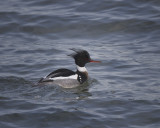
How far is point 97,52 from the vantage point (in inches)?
445

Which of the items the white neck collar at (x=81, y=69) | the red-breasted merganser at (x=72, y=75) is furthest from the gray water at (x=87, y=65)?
the white neck collar at (x=81, y=69)

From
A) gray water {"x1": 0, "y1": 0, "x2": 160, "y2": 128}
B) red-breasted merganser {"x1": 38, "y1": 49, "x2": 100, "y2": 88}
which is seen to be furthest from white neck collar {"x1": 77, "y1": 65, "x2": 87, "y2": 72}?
gray water {"x1": 0, "y1": 0, "x2": 160, "y2": 128}

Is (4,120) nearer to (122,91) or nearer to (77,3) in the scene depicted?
(122,91)

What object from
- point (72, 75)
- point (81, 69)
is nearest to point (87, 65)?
A: point (81, 69)

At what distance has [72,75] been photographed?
9695mm

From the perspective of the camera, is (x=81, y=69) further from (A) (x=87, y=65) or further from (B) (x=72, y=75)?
(A) (x=87, y=65)

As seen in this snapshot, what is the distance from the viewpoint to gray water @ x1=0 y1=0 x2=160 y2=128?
7.46 meters

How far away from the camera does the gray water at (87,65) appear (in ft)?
24.5

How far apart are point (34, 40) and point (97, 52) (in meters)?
2.29

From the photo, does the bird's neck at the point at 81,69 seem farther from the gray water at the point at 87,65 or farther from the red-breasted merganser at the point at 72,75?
the gray water at the point at 87,65

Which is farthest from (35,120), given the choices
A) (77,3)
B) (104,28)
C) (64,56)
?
(77,3)

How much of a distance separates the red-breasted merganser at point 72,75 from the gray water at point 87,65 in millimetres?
215

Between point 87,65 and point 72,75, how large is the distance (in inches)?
53.5

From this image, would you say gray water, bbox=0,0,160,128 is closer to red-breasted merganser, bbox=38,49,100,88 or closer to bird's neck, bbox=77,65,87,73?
red-breasted merganser, bbox=38,49,100,88
